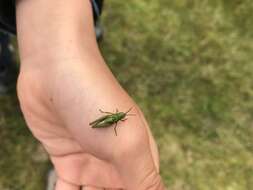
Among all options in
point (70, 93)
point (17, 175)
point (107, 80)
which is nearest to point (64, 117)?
point (70, 93)

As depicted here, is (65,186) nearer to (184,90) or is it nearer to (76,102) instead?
(76,102)

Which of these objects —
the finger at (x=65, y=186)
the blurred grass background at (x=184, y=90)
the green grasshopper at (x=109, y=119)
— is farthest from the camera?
the blurred grass background at (x=184, y=90)

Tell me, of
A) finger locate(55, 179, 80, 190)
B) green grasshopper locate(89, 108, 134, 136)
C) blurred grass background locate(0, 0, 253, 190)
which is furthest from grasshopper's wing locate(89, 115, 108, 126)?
blurred grass background locate(0, 0, 253, 190)

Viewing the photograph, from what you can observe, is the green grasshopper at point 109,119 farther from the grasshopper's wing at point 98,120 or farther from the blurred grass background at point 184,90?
the blurred grass background at point 184,90

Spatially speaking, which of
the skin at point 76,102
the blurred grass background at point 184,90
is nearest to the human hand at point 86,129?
the skin at point 76,102

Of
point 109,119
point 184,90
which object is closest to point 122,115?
point 109,119
